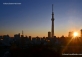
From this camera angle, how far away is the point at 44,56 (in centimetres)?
2153

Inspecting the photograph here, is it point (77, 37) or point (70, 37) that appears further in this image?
point (70, 37)

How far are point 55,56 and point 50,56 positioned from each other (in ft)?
2.49

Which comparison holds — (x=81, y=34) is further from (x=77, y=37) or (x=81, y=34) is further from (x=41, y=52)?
(x=41, y=52)

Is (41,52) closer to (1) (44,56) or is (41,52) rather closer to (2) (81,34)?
(1) (44,56)

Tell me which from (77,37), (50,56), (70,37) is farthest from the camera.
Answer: (70,37)

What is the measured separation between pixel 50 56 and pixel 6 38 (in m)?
64.7

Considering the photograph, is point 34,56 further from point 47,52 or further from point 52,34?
point 52,34

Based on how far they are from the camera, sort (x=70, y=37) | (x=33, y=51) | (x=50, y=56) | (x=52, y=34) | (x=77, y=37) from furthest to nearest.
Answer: (x=52, y=34)
(x=70, y=37)
(x=77, y=37)
(x=33, y=51)
(x=50, y=56)

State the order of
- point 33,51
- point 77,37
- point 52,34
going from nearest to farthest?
1. point 33,51
2. point 77,37
3. point 52,34

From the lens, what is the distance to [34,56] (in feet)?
71.1

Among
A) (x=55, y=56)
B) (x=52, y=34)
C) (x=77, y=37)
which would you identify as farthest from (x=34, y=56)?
(x=52, y=34)

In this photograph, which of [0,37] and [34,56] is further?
[0,37]

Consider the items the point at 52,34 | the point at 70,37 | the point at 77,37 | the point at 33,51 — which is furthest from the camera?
the point at 52,34

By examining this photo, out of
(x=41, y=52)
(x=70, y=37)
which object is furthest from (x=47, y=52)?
(x=70, y=37)
